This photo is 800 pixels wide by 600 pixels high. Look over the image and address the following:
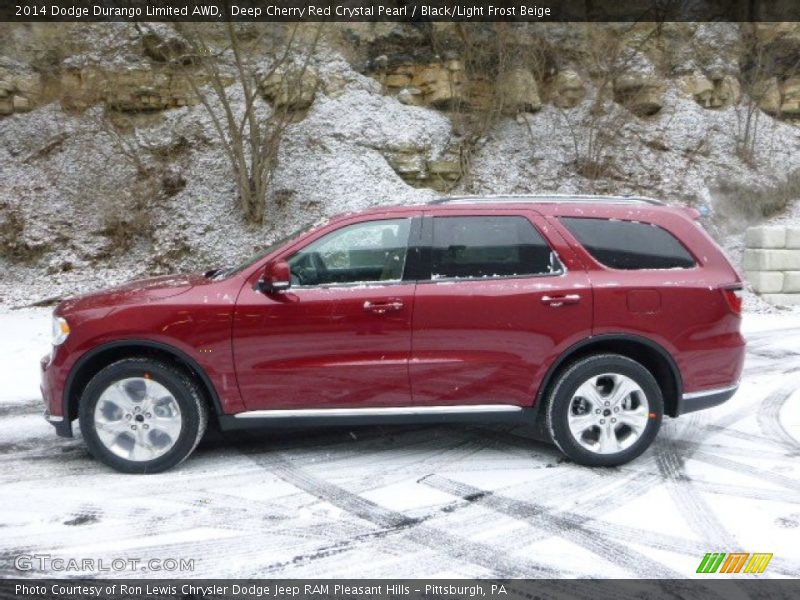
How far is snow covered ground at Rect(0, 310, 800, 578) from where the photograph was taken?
3.31 meters

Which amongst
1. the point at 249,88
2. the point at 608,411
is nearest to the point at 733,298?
the point at 608,411

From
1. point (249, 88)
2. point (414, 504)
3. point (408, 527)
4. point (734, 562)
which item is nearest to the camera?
point (734, 562)

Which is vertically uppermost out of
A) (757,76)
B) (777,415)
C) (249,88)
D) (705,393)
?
(757,76)

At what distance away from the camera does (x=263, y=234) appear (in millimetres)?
11969

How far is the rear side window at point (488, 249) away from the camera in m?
4.39

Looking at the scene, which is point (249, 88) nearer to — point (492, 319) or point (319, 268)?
point (319, 268)

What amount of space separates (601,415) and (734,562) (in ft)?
4.15

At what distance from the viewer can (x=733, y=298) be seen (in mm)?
4402

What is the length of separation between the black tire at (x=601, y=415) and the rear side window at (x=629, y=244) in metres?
0.65

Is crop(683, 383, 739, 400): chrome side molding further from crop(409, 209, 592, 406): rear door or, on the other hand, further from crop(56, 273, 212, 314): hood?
crop(56, 273, 212, 314): hood

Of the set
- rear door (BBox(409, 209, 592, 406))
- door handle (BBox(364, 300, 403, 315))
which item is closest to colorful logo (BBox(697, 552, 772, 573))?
rear door (BBox(409, 209, 592, 406))

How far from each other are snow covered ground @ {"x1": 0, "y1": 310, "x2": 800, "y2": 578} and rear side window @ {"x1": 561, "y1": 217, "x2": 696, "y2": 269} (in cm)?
138

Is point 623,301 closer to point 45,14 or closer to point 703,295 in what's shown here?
point 703,295

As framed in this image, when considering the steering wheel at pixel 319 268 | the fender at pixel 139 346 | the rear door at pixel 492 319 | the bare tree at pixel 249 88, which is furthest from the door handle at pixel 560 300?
the bare tree at pixel 249 88
